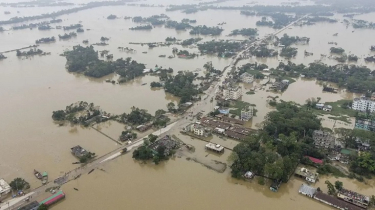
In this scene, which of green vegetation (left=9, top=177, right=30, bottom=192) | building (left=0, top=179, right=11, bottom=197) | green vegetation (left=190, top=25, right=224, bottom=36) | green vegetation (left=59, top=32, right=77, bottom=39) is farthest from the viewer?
green vegetation (left=190, top=25, right=224, bottom=36)

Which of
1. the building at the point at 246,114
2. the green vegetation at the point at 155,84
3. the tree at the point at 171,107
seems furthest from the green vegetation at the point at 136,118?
the green vegetation at the point at 155,84

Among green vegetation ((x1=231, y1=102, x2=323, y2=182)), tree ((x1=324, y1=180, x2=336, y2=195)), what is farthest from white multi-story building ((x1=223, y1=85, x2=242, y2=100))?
tree ((x1=324, y1=180, x2=336, y2=195))

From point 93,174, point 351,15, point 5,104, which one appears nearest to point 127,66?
point 5,104

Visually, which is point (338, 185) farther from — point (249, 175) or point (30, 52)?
point (30, 52)

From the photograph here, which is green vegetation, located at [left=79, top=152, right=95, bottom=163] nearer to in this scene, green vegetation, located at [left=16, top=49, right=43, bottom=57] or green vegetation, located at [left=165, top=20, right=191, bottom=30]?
green vegetation, located at [left=16, top=49, right=43, bottom=57]

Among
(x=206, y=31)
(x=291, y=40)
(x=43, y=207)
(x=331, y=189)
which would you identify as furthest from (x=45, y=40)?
(x=331, y=189)

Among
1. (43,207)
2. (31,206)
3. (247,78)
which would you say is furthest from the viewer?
(247,78)
